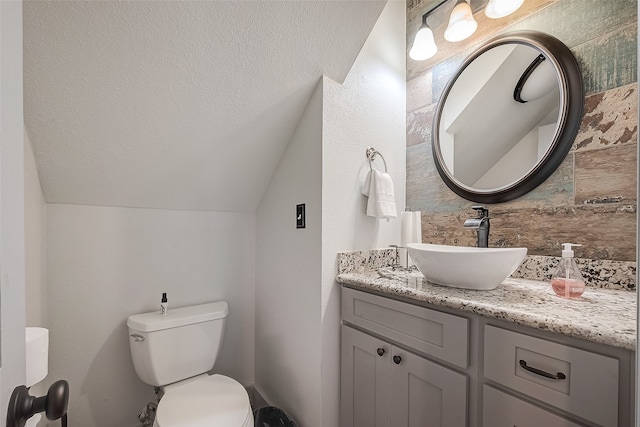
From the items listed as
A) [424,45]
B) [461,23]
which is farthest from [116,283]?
[461,23]

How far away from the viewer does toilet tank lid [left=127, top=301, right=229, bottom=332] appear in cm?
135

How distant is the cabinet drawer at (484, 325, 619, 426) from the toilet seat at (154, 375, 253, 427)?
93 centimetres

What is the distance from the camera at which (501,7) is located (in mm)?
1278

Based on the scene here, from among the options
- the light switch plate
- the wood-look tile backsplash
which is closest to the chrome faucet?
the wood-look tile backsplash

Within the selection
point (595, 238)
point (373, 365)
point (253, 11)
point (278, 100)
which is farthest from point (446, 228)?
point (253, 11)

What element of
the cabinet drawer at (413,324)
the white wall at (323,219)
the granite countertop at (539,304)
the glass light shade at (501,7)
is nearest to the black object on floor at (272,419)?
the white wall at (323,219)

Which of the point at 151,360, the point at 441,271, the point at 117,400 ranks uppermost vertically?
the point at 441,271

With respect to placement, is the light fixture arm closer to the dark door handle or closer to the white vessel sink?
the white vessel sink

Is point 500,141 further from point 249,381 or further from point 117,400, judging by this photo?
point 117,400

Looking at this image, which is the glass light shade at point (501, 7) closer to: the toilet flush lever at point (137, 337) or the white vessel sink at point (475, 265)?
the white vessel sink at point (475, 265)

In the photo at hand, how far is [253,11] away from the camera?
1072 mm

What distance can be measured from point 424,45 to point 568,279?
1.32m

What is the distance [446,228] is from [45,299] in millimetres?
A: 1978

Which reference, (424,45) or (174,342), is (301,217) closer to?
(174,342)
